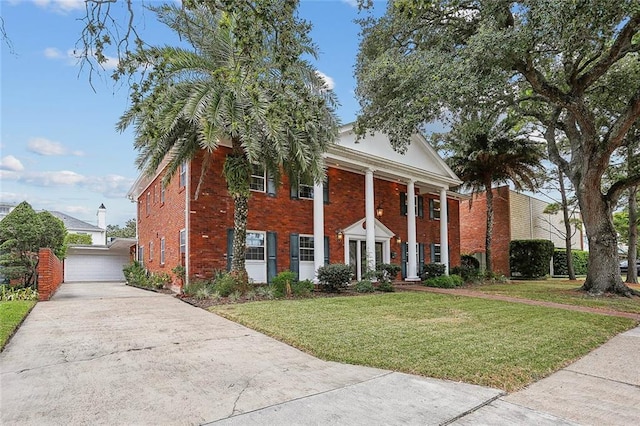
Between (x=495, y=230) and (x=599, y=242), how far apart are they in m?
13.3

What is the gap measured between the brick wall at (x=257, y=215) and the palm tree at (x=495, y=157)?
13.4 feet

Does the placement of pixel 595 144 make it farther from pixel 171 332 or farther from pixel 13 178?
pixel 13 178

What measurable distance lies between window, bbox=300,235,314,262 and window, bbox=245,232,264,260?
1840mm

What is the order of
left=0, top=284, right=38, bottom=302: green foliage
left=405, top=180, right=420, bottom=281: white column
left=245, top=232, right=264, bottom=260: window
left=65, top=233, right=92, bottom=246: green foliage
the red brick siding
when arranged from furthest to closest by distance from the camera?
left=65, top=233, right=92, bottom=246: green foliage
the red brick siding
left=405, top=180, right=420, bottom=281: white column
left=245, top=232, right=264, bottom=260: window
left=0, top=284, right=38, bottom=302: green foliage

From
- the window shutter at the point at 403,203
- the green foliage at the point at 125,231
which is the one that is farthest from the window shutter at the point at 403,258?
the green foliage at the point at 125,231

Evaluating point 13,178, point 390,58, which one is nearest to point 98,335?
point 13,178

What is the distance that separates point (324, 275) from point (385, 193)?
22.9 ft

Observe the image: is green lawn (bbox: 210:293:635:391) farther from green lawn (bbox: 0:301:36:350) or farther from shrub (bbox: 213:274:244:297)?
green lawn (bbox: 0:301:36:350)

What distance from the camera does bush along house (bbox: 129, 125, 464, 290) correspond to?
43.9 feet

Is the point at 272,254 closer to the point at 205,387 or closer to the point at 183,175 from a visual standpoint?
the point at 183,175

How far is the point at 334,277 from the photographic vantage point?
45.3 feet

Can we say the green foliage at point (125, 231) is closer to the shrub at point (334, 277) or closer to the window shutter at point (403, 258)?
the window shutter at point (403, 258)

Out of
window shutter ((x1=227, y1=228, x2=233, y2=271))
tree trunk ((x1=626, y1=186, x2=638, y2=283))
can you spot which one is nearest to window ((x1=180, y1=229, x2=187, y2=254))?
window shutter ((x1=227, y1=228, x2=233, y2=271))

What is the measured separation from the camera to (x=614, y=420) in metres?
3.78
